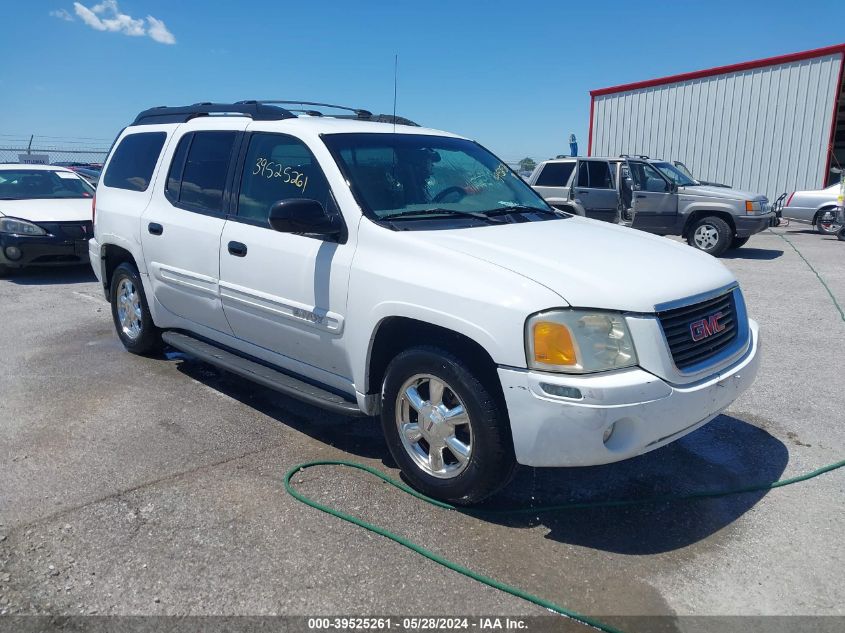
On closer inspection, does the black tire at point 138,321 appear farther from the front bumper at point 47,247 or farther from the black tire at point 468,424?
the front bumper at point 47,247

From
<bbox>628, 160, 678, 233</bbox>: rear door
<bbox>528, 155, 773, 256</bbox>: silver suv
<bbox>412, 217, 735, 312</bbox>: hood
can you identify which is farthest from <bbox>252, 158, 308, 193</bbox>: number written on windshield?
<bbox>628, 160, 678, 233</bbox>: rear door

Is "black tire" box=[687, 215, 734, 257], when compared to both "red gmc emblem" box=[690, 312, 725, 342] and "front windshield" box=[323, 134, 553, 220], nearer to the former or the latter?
"front windshield" box=[323, 134, 553, 220]

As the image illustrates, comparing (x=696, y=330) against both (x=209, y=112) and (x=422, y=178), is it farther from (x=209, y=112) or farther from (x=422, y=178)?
(x=209, y=112)

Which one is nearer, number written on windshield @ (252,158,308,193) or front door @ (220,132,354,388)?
front door @ (220,132,354,388)

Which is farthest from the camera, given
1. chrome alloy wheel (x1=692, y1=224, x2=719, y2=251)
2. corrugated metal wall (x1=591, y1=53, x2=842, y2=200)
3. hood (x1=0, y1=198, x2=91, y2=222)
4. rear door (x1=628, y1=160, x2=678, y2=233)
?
corrugated metal wall (x1=591, y1=53, x2=842, y2=200)

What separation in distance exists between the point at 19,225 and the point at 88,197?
1.62m

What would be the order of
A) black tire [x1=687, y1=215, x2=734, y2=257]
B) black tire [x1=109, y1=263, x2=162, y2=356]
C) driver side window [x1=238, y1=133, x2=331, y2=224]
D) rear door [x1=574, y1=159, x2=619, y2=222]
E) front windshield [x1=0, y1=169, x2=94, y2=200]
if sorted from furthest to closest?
rear door [x1=574, y1=159, x2=619, y2=222]
black tire [x1=687, y1=215, x2=734, y2=257]
front windshield [x1=0, y1=169, x2=94, y2=200]
black tire [x1=109, y1=263, x2=162, y2=356]
driver side window [x1=238, y1=133, x2=331, y2=224]

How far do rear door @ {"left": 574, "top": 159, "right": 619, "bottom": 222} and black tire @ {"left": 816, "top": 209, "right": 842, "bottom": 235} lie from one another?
6.24m

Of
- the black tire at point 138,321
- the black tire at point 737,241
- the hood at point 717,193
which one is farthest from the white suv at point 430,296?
the black tire at point 737,241

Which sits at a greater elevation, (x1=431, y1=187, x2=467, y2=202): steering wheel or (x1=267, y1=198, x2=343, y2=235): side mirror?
(x1=431, y1=187, x2=467, y2=202): steering wheel

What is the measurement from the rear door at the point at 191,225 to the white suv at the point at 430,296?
16 millimetres

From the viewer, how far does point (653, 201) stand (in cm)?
1326

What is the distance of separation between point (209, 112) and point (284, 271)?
1.78 meters

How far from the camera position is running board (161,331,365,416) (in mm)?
3893
